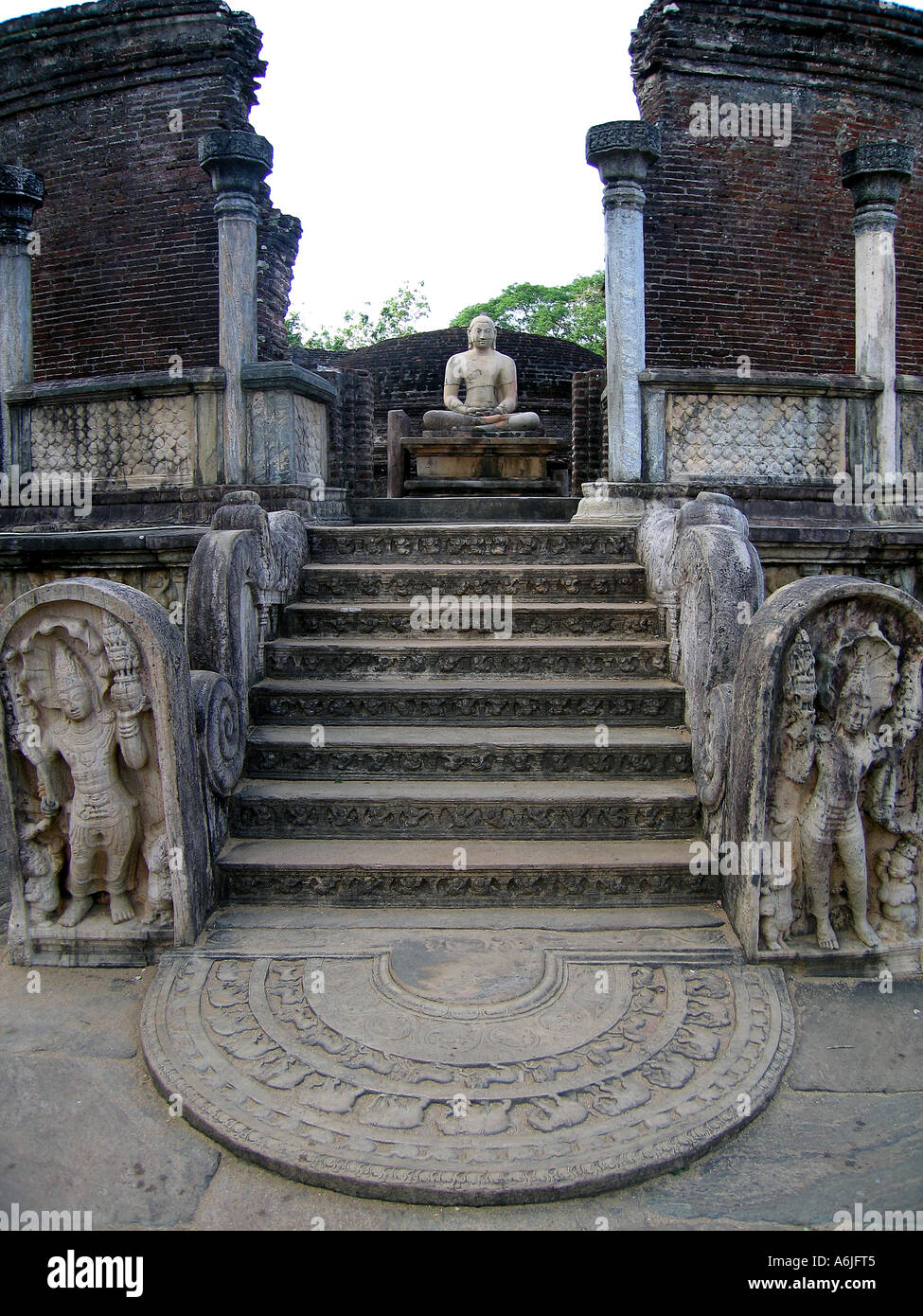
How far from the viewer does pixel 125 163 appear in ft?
36.6

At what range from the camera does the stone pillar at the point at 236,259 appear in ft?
20.5

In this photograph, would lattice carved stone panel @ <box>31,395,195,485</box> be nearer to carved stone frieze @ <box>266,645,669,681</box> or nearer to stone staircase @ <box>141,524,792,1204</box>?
stone staircase @ <box>141,524,792,1204</box>

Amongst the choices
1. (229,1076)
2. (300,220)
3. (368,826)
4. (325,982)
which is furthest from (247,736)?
(300,220)

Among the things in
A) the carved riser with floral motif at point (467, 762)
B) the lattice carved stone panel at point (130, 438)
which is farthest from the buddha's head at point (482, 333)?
the carved riser with floral motif at point (467, 762)

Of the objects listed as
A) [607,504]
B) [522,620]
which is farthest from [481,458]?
[522,620]

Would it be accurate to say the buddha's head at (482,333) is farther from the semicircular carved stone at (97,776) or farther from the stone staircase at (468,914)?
the semicircular carved stone at (97,776)

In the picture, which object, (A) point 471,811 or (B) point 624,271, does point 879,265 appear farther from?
(A) point 471,811

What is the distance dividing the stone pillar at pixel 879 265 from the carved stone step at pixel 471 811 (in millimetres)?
4308

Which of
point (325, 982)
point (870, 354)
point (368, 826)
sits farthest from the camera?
point (870, 354)

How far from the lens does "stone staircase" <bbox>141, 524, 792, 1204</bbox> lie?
7.53 feet

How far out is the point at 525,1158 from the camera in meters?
2.17

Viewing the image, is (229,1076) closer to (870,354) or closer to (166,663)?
(166,663)

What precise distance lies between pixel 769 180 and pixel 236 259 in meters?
7.09

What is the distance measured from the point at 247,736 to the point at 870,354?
5470 mm
